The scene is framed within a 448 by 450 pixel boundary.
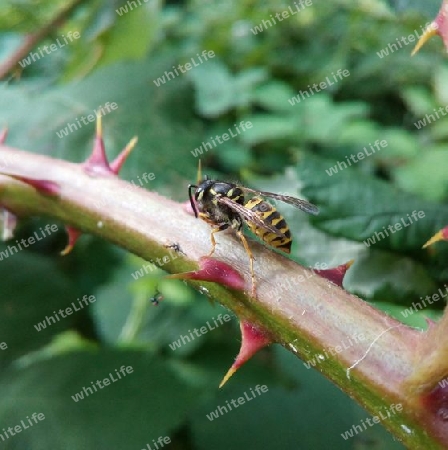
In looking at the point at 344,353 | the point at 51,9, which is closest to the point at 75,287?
the point at 344,353

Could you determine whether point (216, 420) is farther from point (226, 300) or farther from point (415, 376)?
point (415, 376)

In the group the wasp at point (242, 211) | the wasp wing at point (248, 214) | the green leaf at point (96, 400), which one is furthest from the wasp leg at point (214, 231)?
the green leaf at point (96, 400)

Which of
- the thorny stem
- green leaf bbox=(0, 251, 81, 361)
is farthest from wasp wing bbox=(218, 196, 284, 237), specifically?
green leaf bbox=(0, 251, 81, 361)

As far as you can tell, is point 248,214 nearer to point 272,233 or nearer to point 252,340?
point 272,233

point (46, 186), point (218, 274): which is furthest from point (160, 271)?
point (218, 274)

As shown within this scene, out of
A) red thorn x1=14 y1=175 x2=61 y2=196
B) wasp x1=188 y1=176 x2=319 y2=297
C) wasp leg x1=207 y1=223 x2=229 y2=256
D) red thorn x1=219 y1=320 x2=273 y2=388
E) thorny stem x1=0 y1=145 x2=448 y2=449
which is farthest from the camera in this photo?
wasp x1=188 y1=176 x2=319 y2=297

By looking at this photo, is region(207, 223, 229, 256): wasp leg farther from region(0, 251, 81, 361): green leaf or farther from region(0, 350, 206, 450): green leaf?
region(0, 251, 81, 361): green leaf
